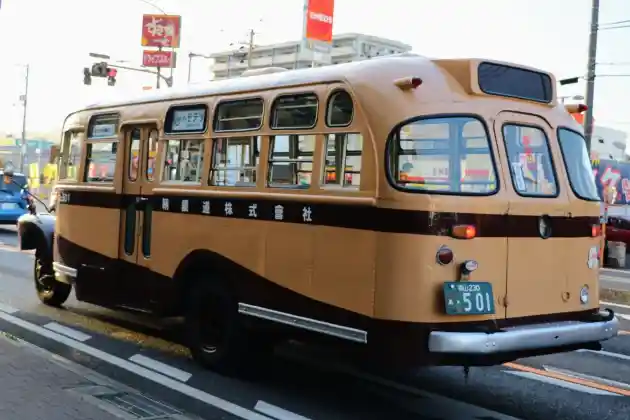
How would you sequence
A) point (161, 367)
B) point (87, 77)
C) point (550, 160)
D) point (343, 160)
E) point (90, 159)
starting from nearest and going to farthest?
point (343, 160) < point (550, 160) < point (161, 367) < point (90, 159) < point (87, 77)

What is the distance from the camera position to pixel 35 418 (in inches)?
214

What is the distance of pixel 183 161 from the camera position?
25.1 feet

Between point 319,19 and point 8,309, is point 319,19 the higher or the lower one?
the higher one

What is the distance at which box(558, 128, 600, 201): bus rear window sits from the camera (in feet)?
20.9

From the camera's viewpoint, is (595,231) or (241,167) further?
(241,167)

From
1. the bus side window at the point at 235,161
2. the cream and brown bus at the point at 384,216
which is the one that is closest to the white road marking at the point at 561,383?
the cream and brown bus at the point at 384,216

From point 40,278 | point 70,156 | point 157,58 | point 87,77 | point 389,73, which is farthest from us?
point 157,58

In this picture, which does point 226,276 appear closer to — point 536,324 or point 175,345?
point 175,345

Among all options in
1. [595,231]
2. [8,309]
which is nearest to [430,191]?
[595,231]

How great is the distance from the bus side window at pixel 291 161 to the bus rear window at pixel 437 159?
0.86m

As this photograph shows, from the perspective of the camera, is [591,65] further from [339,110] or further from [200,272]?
[339,110]

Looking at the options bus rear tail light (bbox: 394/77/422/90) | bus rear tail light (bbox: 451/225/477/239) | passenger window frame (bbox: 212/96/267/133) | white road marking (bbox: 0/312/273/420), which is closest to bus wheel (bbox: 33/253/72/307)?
white road marking (bbox: 0/312/273/420)

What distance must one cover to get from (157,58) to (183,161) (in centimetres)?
4922

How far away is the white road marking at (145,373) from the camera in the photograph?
600cm
